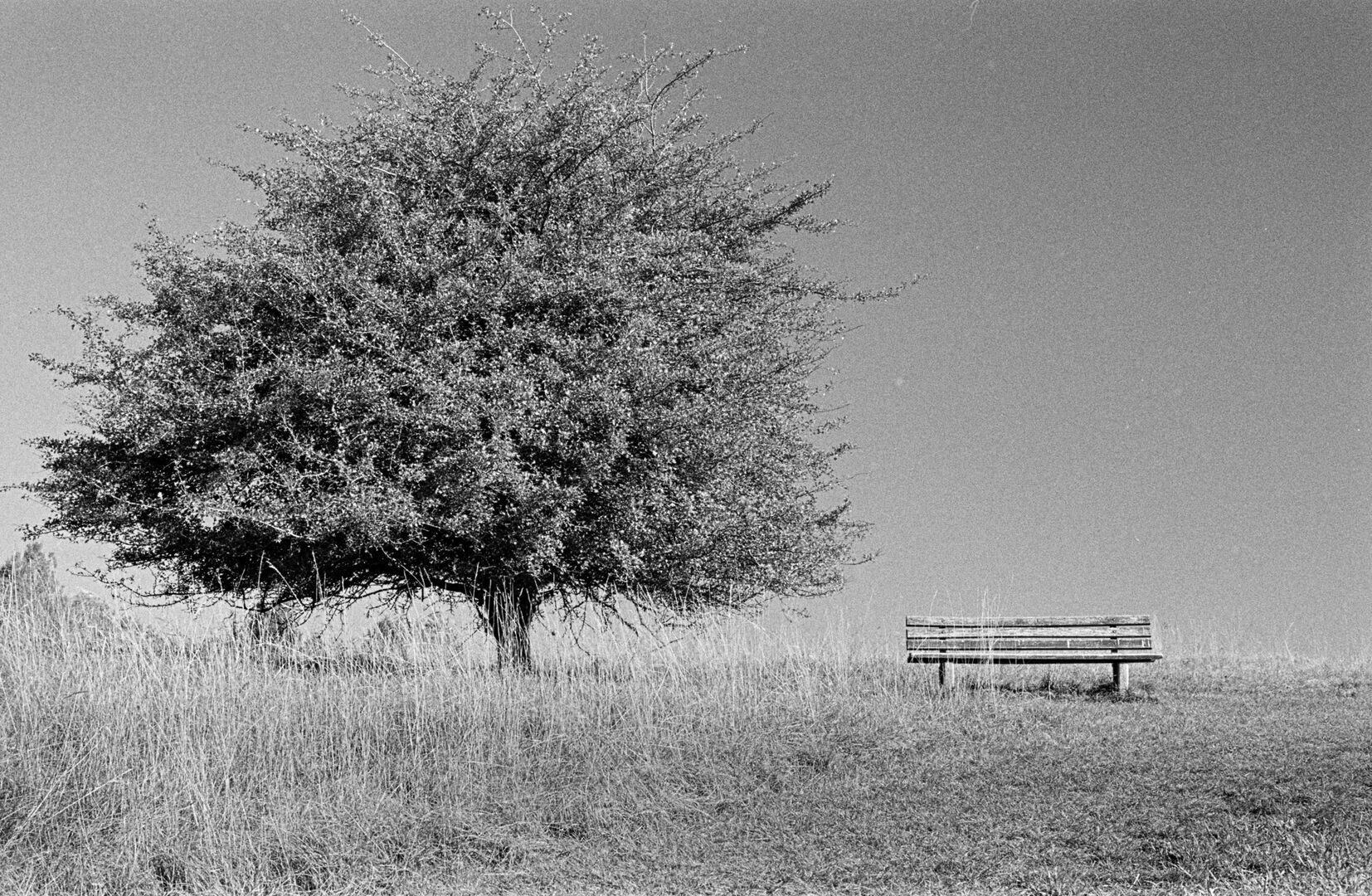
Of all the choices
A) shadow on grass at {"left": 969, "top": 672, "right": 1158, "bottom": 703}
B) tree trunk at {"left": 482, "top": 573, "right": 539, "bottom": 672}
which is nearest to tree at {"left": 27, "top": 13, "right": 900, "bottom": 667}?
tree trunk at {"left": 482, "top": 573, "right": 539, "bottom": 672}

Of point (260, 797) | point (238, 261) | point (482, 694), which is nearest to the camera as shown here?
point (260, 797)

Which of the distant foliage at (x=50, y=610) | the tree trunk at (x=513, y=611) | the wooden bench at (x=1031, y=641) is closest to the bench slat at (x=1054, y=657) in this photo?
the wooden bench at (x=1031, y=641)

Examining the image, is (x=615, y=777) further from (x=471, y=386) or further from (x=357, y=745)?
(x=471, y=386)

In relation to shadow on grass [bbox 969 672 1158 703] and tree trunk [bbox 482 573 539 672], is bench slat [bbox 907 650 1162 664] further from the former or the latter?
tree trunk [bbox 482 573 539 672]

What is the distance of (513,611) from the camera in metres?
14.9

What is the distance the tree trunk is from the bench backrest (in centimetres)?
478

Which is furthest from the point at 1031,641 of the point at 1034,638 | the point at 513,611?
the point at 513,611

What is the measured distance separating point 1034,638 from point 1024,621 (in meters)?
0.23

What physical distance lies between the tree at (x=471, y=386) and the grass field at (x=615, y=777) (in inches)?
64.6

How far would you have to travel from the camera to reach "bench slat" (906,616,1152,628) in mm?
14477

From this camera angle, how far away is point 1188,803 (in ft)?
29.0

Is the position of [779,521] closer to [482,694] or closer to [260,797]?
[482,694]

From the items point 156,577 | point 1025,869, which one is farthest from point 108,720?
point 1025,869

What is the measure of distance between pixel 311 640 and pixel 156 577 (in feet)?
12.0
